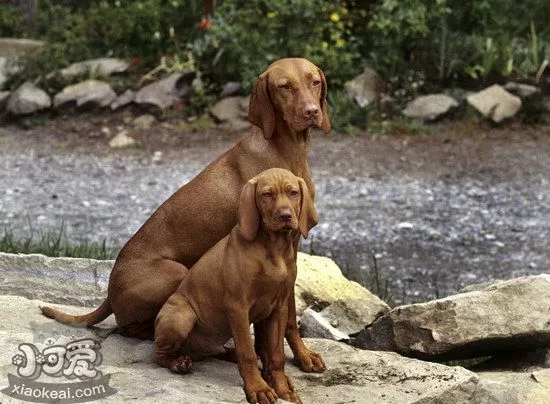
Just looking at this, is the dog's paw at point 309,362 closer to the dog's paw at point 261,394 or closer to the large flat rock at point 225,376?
the large flat rock at point 225,376

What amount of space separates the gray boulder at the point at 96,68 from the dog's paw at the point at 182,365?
975 centimetres

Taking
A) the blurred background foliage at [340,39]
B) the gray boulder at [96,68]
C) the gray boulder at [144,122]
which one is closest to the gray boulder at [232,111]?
the blurred background foliage at [340,39]

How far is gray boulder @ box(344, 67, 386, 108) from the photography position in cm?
1245

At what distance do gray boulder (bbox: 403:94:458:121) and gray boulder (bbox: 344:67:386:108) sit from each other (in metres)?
0.48

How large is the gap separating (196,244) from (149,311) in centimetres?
38

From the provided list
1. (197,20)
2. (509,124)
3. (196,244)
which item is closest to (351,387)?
(196,244)

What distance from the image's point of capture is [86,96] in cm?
1314

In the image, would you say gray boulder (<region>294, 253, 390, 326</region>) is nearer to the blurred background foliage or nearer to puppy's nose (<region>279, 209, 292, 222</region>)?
puppy's nose (<region>279, 209, 292, 222</region>)

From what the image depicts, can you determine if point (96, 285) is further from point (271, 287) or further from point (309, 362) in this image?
point (271, 287)

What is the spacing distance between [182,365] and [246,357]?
14.2 inches

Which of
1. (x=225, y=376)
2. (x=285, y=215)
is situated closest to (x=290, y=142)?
(x=285, y=215)

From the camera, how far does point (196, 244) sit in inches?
183

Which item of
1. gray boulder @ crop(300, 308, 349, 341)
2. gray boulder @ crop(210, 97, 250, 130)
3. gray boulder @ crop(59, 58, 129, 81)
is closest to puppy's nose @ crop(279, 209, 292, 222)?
gray boulder @ crop(300, 308, 349, 341)

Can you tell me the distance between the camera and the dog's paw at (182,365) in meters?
4.34
